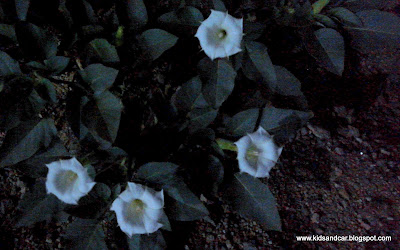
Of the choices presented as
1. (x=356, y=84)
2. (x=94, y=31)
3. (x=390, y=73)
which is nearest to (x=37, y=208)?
(x=94, y=31)

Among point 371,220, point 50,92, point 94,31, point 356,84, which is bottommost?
point 371,220

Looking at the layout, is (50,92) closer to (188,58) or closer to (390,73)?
(188,58)

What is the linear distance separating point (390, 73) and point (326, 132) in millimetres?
537

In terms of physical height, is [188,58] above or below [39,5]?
below

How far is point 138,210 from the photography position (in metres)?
1.04

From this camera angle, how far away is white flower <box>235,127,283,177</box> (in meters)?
1.05

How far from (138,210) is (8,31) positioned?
72cm

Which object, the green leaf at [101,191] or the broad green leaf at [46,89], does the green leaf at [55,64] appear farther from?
the green leaf at [101,191]

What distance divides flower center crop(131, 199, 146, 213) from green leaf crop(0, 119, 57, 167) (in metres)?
0.36

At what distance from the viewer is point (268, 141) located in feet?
3.55

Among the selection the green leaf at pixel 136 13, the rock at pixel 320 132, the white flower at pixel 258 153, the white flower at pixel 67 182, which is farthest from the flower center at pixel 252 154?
the rock at pixel 320 132

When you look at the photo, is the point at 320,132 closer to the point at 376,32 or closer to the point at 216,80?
the point at 376,32

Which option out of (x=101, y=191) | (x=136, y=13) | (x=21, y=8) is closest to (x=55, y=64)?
(x=21, y=8)

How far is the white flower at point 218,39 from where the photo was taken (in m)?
1.05
